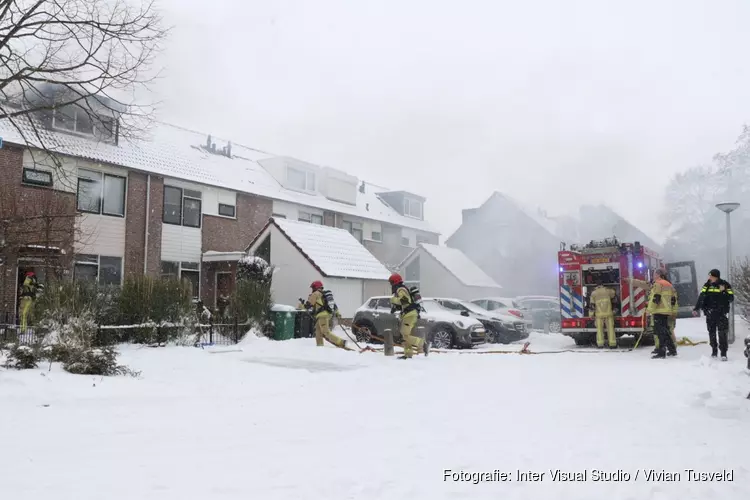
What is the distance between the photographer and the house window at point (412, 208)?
37.6 meters

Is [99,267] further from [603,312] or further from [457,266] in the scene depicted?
[457,266]

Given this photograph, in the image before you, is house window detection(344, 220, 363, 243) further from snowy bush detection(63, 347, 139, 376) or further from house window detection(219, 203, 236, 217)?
snowy bush detection(63, 347, 139, 376)

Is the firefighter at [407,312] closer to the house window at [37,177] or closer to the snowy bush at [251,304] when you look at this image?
the snowy bush at [251,304]

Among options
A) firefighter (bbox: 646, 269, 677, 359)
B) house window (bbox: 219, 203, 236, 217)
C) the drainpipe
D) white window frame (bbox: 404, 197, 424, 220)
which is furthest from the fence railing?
white window frame (bbox: 404, 197, 424, 220)

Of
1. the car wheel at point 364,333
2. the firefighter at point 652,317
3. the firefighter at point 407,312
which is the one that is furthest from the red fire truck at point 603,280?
the firefighter at point 407,312

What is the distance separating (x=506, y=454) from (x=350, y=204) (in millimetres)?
27524

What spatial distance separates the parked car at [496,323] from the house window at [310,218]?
40.3 feet

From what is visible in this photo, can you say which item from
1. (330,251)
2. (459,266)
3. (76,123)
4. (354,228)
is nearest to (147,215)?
(76,123)

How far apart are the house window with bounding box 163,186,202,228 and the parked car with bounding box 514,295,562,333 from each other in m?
12.2

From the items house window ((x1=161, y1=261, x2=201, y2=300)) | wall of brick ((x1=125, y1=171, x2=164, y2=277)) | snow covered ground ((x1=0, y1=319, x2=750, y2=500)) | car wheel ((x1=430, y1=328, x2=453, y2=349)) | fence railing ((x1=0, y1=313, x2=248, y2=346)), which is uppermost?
wall of brick ((x1=125, y1=171, x2=164, y2=277))

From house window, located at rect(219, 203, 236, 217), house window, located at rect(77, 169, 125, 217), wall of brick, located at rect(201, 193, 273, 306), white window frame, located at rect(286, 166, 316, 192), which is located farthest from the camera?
white window frame, located at rect(286, 166, 316, 192)

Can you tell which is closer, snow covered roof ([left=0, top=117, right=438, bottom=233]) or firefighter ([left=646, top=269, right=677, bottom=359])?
firefighter ([left=646, top=269, right=677, bottom=359])

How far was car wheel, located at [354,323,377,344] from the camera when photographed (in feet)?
54.1

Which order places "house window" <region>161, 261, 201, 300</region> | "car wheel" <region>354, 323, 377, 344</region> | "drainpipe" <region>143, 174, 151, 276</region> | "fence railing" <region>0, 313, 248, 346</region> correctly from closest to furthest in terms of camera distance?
"fence railing" <region>0, 313, 248, 346</region>
"car wheel" <region>354, 323, 377, 344</region>
"drainpipe" <region>143, 174, 151, 276</region>
"house window" <region>161, 261, 201, 300</region>
